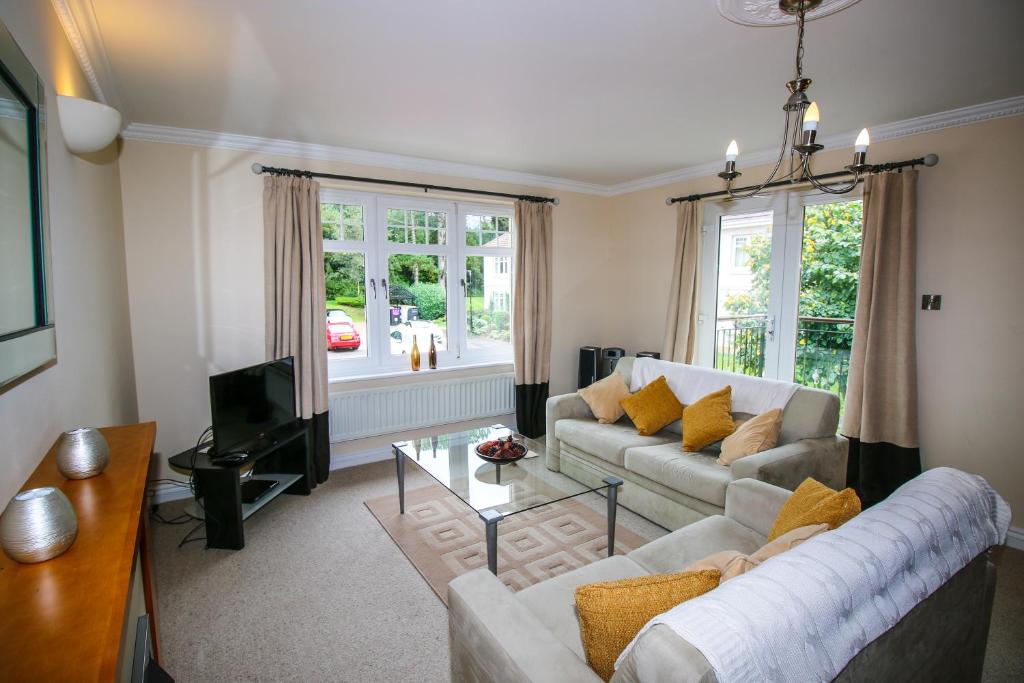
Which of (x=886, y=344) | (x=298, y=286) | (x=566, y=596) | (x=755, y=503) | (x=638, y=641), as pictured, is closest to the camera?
(x=638, y=641)

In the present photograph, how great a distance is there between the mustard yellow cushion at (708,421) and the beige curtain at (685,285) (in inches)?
51.1

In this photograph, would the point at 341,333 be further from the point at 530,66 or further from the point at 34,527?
the point at 34,527

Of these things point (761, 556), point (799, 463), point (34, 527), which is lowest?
point (799, 463)

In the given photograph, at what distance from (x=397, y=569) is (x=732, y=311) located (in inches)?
136

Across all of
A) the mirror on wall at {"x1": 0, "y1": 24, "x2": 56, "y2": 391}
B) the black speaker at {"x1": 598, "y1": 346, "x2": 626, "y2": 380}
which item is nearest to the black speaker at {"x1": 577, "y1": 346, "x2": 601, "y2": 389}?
the black speaker at {"x1": 598, "y1": 346, "x2": 626, "y2": 380}

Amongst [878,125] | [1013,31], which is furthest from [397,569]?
[878,125]

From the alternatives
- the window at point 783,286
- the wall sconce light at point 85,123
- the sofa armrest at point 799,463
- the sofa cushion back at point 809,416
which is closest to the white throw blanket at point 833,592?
the sofa armrest at point 799,463

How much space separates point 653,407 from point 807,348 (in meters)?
1.41

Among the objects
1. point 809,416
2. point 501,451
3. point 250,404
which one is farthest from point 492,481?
point 809,416

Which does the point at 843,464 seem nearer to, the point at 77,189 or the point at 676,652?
the point at 676,652

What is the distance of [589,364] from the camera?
511 centimetres

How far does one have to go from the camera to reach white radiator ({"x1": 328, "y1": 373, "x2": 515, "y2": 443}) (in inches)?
162

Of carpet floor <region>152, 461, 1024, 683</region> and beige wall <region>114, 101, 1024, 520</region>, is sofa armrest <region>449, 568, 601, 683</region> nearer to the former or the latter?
carpet floor <region>152, 461, 1024, 683</region>

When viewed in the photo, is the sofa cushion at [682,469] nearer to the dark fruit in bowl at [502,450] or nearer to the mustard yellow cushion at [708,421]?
the mustard yellow cushion at [708,421]
